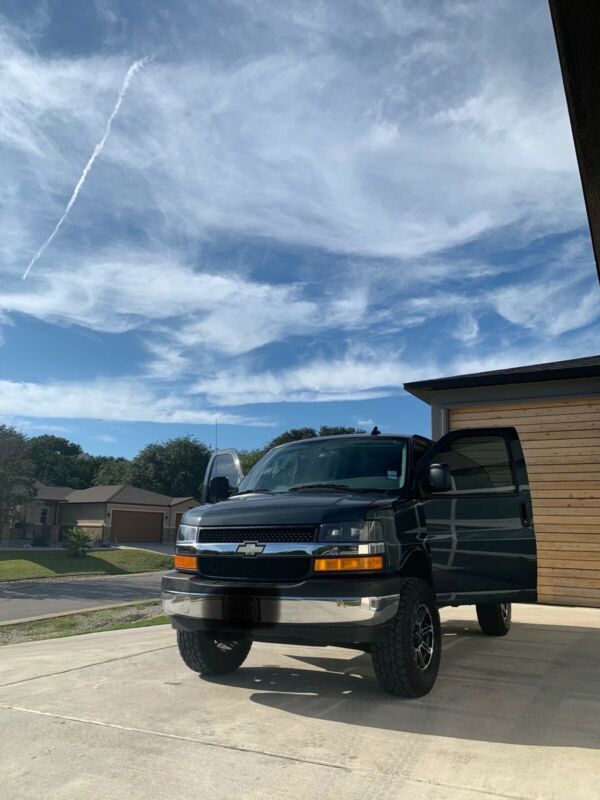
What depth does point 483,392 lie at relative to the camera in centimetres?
1037

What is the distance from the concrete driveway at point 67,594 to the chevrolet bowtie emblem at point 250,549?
13808 mm

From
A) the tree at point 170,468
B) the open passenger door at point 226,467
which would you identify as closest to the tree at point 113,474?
the tree at point 170,468

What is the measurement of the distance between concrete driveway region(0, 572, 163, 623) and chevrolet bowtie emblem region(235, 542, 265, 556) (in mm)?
13808

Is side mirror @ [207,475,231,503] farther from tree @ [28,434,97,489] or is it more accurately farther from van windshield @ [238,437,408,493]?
tree @ [28,434,97,489]

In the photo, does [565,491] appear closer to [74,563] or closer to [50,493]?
[74,563]

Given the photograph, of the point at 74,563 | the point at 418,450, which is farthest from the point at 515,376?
the point at 74,563

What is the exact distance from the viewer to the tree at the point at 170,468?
7256 centimetres

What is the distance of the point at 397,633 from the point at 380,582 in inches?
15.9

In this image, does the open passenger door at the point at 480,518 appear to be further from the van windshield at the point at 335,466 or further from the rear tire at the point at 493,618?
the rear tire at the point at 493,618

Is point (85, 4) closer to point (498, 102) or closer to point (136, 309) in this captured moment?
point (498, 102)

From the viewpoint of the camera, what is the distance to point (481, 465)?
5.74 metres

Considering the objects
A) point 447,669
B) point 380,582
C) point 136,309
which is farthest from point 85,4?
point 136,309

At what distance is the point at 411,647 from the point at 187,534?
183 centimetres

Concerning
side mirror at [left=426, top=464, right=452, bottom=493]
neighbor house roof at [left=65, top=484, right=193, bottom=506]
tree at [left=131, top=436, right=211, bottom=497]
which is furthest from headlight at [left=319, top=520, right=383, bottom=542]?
tree at [left=131, top=436, right=211, bottom=497]
